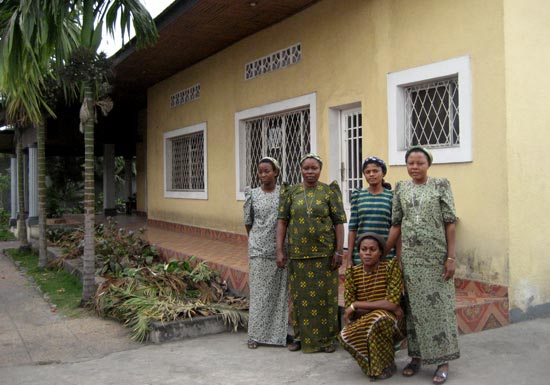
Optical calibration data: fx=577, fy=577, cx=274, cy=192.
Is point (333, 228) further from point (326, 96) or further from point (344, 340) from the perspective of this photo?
point (326, 96)

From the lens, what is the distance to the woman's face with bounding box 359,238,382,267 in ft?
12.9

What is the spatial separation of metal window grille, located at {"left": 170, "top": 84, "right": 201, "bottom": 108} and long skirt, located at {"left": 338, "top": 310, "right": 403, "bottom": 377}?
25.7ft

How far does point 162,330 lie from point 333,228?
1.92 meters

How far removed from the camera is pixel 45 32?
522cm

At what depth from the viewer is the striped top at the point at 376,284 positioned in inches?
154

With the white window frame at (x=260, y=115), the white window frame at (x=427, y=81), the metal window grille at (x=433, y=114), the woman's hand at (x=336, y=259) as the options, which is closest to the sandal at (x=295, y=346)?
the woman's hand at (x=336, y=259)

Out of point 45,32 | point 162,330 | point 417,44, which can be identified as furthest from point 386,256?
point 45,32

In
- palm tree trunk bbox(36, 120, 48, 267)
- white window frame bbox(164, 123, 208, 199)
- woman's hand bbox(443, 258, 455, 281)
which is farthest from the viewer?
white window frame bbox(164, 123, 208, 199)

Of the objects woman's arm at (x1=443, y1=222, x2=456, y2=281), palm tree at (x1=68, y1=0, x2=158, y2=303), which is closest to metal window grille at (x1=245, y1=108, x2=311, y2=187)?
palm tree at (x1=68, y1=0, x2=158, y2=303)

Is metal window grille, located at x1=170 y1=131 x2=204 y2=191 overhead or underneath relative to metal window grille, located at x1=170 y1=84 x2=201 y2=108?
underneath

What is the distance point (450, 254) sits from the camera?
12.5ft

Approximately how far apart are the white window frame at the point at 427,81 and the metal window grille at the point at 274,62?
2.09 m

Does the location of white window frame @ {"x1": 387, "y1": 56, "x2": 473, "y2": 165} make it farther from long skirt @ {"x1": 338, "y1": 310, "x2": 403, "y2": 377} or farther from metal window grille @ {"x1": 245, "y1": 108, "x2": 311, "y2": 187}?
long skirt @ {"x1": 338, "y1": 310, "x2": 403, "y2": 377}

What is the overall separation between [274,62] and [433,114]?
3.28m
